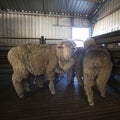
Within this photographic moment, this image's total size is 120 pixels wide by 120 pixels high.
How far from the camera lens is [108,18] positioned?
23.2 feet

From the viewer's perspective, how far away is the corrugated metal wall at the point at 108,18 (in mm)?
6239

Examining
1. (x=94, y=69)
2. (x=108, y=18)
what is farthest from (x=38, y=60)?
(x=108, y=18)

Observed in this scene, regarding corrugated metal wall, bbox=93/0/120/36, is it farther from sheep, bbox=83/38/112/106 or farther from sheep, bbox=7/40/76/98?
sheep, bbox=7/40/76/98

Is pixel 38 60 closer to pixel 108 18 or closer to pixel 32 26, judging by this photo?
pixel 108 18

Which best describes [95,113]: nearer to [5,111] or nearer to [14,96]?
[5,111]

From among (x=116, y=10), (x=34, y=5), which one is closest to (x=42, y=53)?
(x=116, y=10)

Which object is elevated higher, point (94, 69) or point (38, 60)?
point (38, 60)

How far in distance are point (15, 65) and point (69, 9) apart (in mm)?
6044

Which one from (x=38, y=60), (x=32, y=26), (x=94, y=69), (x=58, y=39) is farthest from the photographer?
(x=32, y=26)

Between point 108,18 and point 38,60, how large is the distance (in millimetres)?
5268

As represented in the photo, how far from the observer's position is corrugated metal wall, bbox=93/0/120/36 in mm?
6239

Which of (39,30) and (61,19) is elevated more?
(61,19)

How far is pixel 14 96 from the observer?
3.13 m

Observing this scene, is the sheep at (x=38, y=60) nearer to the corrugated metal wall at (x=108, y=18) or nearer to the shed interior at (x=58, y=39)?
the shed interior at (x=58, y=39)
